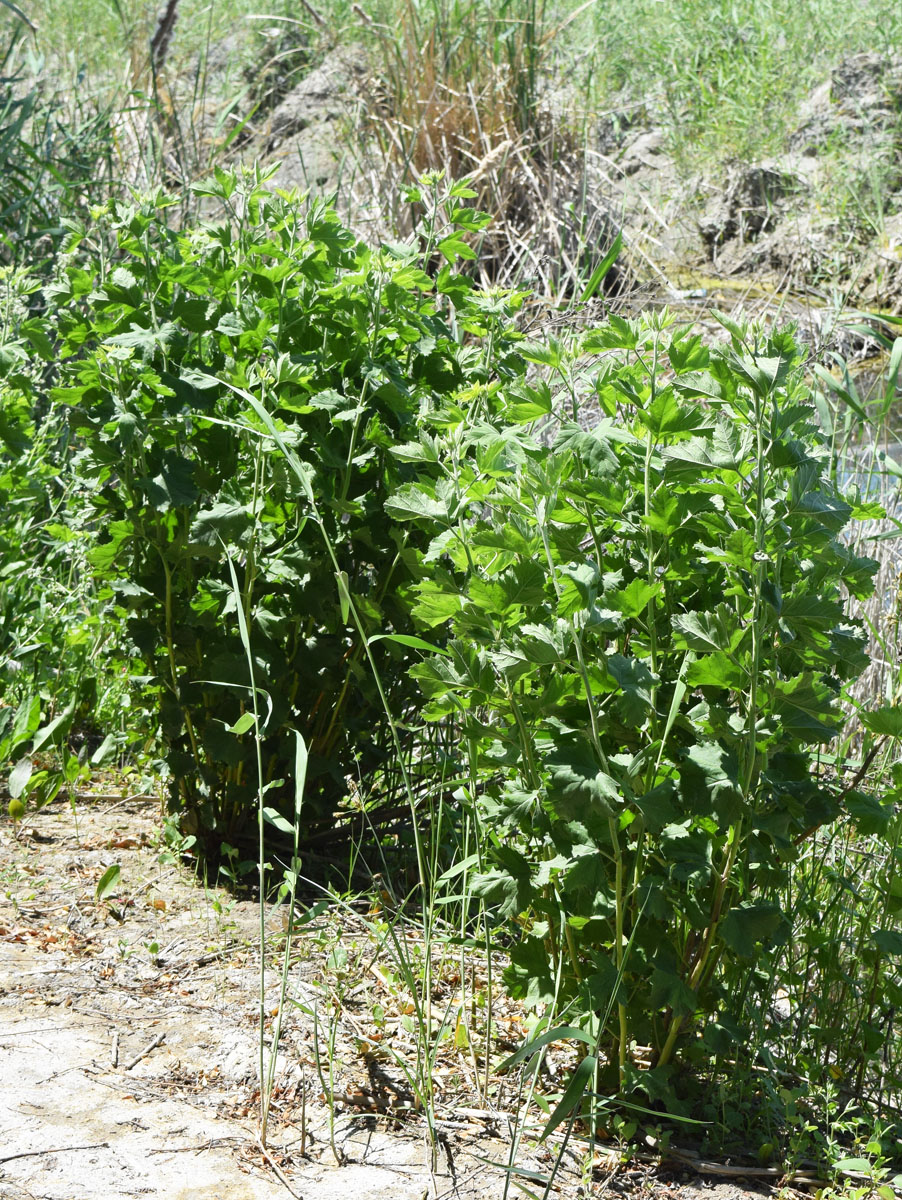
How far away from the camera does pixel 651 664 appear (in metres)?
1.55

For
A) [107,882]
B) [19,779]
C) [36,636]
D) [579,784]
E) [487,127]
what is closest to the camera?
[579,784]

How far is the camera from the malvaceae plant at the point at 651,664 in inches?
56.2

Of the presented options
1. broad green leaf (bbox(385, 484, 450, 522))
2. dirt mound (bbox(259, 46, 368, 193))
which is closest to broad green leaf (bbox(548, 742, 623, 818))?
broad green leaf (bbox(385, 484, 450, 522))

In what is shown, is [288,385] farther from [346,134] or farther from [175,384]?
[346,134]

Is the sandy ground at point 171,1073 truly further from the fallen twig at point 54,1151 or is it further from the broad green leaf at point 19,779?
the broad green leaf at point 19,779

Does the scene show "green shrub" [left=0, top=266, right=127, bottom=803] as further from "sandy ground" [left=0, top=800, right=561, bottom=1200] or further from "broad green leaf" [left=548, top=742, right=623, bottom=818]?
"broad green leaf" [left=548, top=742, right=623, bottom=818]

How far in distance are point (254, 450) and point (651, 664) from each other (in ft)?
2.94

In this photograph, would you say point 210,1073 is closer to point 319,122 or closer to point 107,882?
point 107,882

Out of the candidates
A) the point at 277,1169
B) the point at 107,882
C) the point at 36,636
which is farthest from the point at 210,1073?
the point at 36,636

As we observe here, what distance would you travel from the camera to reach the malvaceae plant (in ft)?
4.69

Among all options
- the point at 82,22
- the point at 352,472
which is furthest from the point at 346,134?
the point at 82,22

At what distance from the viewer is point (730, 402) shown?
1478mm

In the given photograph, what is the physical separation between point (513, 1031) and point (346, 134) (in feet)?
15.5

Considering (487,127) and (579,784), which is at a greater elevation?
(487,127)
